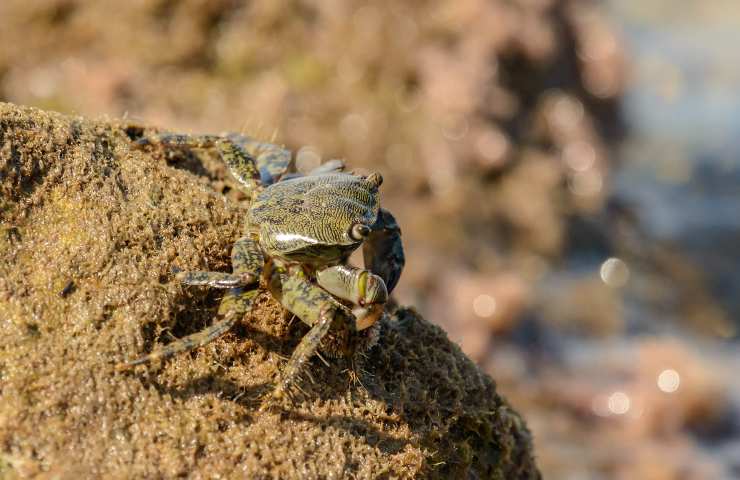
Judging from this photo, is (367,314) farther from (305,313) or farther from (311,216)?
(311,216)

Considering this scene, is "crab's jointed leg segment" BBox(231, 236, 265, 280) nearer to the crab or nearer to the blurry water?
the crab

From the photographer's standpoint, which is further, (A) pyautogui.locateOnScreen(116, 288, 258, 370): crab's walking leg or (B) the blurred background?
(B) the blurred background

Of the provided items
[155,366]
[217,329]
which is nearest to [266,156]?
[217,329]

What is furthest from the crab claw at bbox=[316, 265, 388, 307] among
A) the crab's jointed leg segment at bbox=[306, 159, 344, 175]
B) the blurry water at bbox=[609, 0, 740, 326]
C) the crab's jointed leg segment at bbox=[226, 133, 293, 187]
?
the blurry water at bbox=[609, 0, 740, 326]

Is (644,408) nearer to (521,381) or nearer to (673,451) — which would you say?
(673,451)

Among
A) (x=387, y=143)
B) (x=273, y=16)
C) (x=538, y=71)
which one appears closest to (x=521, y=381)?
(x=387, y=143)

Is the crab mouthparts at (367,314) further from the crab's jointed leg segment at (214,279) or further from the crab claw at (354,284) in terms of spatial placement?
the crab's jointed leg segment at (214,279)
